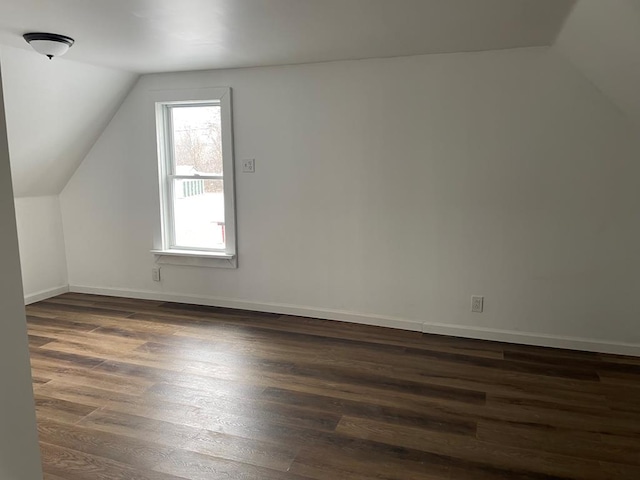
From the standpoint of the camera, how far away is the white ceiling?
247 cm

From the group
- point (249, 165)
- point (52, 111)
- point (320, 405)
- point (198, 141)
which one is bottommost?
point (320, 405)

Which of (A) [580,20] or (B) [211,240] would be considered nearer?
(A) [580,20]

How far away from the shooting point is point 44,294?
4848mm

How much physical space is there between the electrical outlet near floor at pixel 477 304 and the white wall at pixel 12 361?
304cm

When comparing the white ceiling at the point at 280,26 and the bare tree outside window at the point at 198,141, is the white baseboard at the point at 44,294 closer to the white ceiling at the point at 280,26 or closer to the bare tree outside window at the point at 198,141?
the bare tree outside window at the point at 198,141

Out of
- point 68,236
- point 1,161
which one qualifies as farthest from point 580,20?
point 68,236

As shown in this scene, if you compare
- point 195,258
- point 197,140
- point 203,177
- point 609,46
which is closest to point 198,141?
point 197,140

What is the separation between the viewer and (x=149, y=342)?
12.1 feet

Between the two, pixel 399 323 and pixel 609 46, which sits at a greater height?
pixel 609 46

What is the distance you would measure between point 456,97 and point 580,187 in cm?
108

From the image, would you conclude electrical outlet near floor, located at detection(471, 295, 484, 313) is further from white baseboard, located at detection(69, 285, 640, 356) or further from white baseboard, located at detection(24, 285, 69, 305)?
white baseboard, located at detection(24, 285, 69, 305)

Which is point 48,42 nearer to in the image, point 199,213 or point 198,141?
point 198,141

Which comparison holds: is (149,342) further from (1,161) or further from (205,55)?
(1,161)

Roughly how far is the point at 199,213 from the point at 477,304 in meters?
2.64
